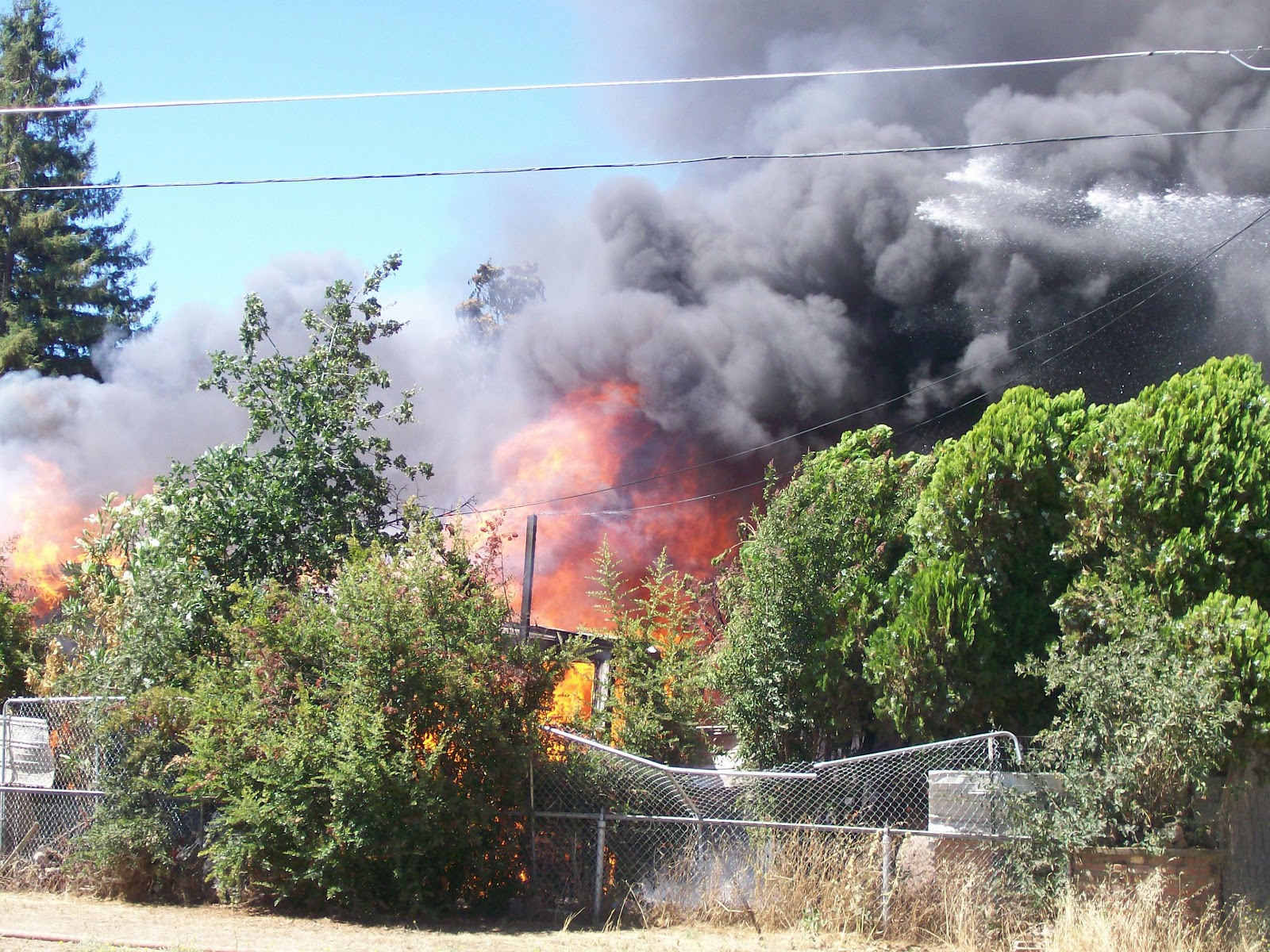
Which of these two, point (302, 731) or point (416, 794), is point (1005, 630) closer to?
point (416, 794)

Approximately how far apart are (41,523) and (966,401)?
75.7 feet

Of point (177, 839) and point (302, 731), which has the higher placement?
point (302, 731)

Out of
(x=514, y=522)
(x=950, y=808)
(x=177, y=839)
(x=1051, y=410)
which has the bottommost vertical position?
(x=177, y=839)

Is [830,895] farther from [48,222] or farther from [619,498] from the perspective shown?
[48,222]

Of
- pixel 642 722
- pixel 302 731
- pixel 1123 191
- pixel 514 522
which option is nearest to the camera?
pixel 302 731

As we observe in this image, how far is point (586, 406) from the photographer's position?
28.9m

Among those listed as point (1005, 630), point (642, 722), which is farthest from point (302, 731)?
point (1005, 630)

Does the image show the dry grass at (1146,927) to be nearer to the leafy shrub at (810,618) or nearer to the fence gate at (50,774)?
the leafy shrub at (810,618)

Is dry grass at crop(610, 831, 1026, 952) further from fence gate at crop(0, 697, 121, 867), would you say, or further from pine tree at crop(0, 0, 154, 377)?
pine tree at crop(0, 0, 154, 377)

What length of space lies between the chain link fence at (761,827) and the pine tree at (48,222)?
29.1 metres

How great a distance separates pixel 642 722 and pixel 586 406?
17.7m

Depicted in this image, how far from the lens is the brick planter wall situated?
816 centimetres

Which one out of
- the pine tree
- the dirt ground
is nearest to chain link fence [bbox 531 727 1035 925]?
the dirt ground

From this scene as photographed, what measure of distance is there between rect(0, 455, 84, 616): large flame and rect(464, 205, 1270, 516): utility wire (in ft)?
33.6
